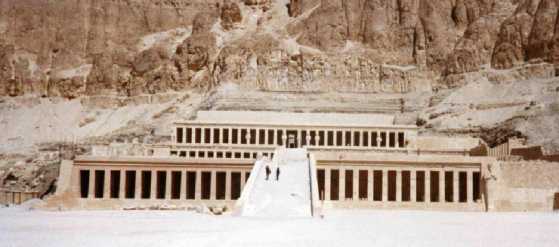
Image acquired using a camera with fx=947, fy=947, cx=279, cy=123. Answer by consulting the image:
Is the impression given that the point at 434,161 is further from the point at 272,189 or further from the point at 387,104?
the point at 387,104

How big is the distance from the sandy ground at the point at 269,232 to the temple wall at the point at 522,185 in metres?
19.0

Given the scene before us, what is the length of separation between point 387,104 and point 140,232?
3639 inches

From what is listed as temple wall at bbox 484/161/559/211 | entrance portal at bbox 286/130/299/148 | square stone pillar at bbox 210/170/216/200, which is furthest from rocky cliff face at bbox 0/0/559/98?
square stone pillar at bbox 210/170/216/200

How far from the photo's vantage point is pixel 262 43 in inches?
6078

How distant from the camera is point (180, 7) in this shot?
623 feet

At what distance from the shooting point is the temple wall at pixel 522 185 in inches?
2677

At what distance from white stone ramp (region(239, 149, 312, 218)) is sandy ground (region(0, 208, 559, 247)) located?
10.5ft

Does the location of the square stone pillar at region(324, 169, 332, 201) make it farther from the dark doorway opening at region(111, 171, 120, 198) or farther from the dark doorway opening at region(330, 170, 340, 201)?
the dark doorway opening at region(111, 171, 120, 198)

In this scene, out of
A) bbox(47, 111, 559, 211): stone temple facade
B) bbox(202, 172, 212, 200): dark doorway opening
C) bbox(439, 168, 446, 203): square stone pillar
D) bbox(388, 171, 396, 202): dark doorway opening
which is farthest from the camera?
bbox(202, 172, 212, 200): dark doorway opening

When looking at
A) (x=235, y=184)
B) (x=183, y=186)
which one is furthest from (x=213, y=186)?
(x=235, y=184)

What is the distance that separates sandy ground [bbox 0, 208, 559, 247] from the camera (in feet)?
117

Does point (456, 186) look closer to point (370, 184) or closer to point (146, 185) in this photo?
point (370, 184)

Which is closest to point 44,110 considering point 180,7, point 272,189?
point 180,7

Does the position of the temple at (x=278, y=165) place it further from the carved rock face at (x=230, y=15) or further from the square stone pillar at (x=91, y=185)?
the carved rock face at (x=230, y=15)
